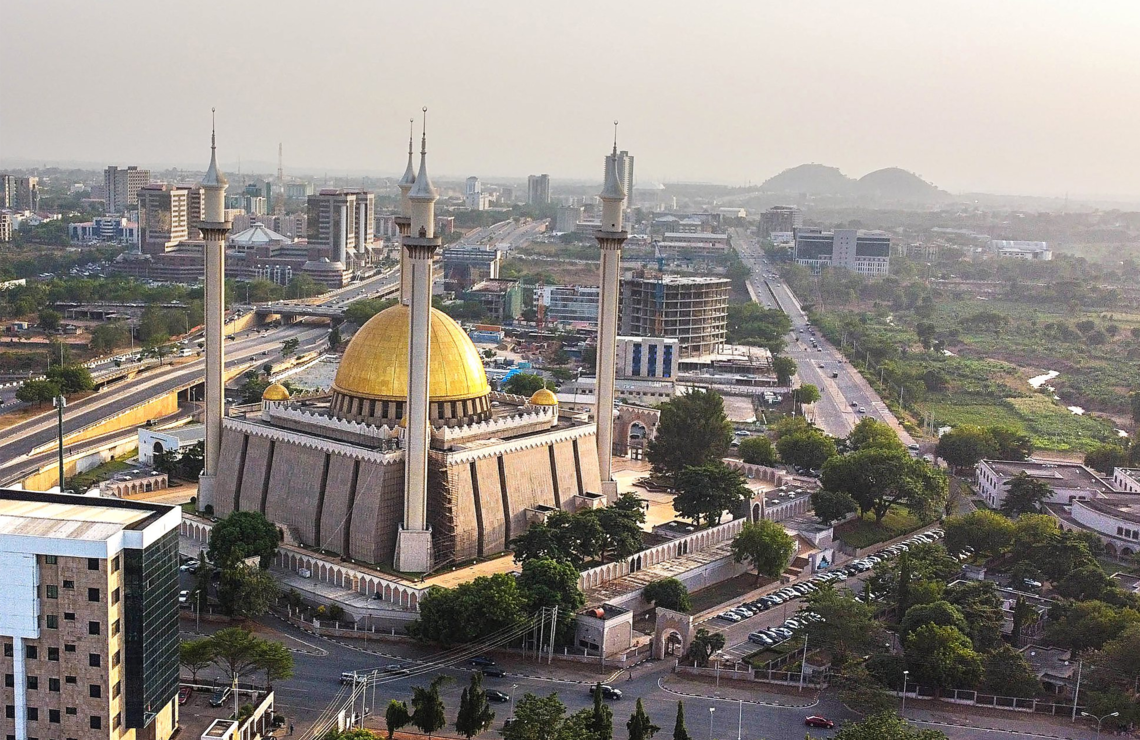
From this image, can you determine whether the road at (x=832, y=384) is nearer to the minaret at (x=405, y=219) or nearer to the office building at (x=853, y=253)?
the minaret at (x=405, y=219)

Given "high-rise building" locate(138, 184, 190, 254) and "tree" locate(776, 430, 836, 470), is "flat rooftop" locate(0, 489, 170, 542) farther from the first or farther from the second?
"high-rise building" locate(138, 184, 190, 254)

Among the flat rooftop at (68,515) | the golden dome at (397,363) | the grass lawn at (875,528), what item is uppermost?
the golden dome at (397,363)

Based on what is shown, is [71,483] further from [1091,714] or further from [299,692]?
[1091,714]

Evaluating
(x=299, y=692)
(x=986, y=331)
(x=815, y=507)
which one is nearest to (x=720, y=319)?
(x=986, y=331)

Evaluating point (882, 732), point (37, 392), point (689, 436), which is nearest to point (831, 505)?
point (689, 436)

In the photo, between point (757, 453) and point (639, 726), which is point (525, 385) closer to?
point (757, 453)

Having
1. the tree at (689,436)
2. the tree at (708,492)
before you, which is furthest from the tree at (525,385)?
the tree at (708,492)
